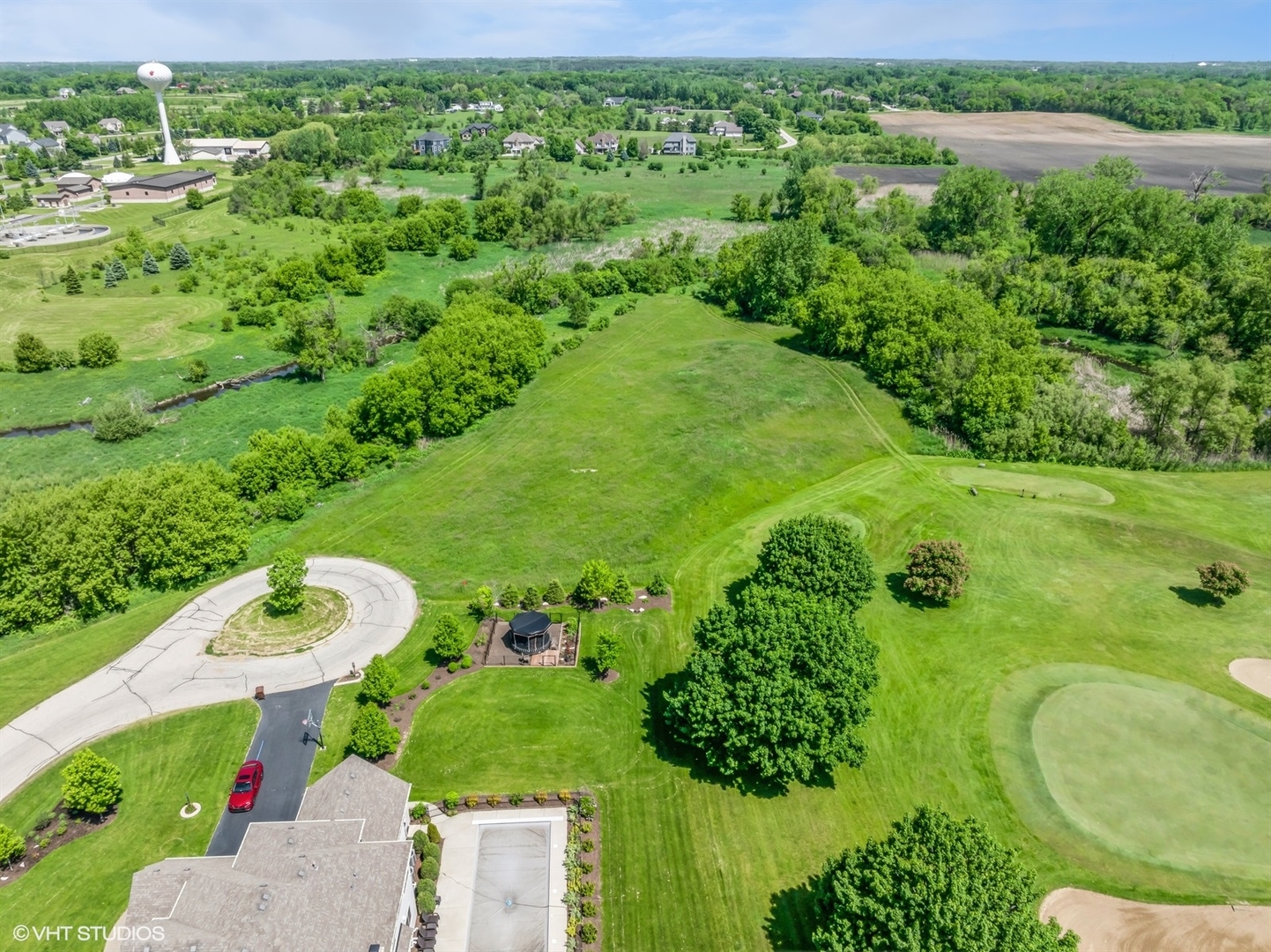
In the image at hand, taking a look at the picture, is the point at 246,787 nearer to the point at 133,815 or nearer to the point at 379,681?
the point at 133,815

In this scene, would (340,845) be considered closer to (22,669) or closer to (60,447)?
(22,669)

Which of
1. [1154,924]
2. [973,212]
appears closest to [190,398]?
[1154,924]

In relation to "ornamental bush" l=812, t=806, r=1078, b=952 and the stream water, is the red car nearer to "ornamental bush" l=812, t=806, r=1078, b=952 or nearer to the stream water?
"ornamental bush" l=812, t=806, r=1078, b=952

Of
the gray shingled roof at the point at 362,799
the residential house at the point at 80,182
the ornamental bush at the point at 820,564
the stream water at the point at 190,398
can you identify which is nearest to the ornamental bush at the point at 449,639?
the gray shingled roof at the point at 362,799

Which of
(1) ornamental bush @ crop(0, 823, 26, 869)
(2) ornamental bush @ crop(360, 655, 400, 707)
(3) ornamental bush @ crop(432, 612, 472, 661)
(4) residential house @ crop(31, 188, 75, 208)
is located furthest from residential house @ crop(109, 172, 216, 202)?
(1) ornamental bush @ crop(0, 823, 26, 869)

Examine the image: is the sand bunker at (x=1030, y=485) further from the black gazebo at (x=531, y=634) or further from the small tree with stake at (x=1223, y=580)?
the black gazebo at (x=531, y=634)

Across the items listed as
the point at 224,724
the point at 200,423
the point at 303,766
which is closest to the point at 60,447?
the point at 200,423
